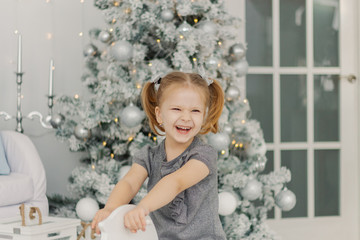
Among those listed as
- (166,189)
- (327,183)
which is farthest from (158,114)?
(327,183)

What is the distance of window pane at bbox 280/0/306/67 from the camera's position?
3.27m

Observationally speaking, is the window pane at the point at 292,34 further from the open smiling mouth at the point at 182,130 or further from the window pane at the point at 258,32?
the open smiling mouth at the point at 182,130

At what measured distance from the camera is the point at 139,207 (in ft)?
3.31

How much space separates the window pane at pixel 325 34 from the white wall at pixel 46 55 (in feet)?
4.21

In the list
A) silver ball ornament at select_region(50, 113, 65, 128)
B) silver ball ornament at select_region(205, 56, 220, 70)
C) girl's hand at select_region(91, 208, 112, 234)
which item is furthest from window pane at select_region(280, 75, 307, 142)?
girl's hand at select_region(91, 208, 112, 234)

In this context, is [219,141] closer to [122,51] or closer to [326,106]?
[122,51]

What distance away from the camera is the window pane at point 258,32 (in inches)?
128

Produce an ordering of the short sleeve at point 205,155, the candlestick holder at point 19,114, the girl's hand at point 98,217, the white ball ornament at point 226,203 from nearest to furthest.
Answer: the girl's hand at point 98,217, the short sleeve at point 205,155, the white ball ornament at point 226,203, the candlestick holder at point 19,114

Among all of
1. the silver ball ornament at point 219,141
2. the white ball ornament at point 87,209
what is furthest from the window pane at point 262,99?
the white ball ornament at point 87,209

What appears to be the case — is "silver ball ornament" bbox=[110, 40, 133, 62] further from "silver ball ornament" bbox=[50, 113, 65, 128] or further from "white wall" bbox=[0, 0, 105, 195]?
"white wall" bbox=[0, 0, 105, 195]

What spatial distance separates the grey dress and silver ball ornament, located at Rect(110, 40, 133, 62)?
45.2 inches

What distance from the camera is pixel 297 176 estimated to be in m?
A: 3.28

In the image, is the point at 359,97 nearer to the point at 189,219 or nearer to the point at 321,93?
the point at 321,93

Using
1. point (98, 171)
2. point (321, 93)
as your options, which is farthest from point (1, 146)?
point (321, 93)
